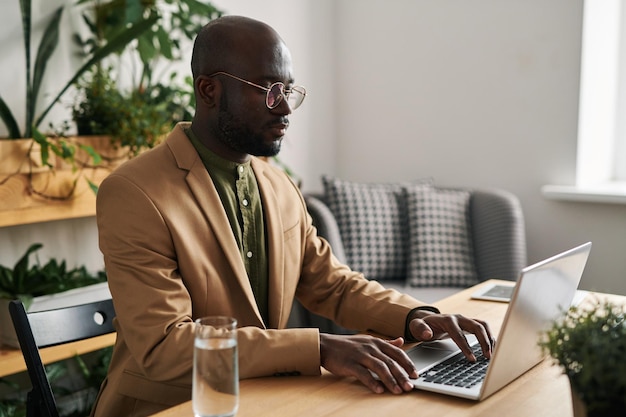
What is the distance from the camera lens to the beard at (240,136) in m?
1.62

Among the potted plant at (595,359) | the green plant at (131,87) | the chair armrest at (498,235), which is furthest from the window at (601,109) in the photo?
the potted plant at (595,359)

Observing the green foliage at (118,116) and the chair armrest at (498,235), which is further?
the chair armrest at (498,235)

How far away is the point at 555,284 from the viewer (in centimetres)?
122

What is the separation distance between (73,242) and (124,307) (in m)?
1.69

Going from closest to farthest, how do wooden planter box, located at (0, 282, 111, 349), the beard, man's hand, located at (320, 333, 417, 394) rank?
man's hand, located at (320, 333, 417, 394)
the beard
wooden planter box, located at (0, 282, 111, 349)

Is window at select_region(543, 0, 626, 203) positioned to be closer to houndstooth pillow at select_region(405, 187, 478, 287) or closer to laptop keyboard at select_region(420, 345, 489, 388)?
houndstooth pillow at select_region(405, 187, 478, 287)

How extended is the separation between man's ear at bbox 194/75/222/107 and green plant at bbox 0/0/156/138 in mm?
984

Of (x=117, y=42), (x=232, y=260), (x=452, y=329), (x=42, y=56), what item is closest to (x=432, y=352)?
(x=452, y=329)

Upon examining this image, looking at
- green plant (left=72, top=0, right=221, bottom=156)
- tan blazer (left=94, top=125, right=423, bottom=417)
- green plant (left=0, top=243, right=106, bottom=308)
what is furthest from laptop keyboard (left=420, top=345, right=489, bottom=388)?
green plant (left=72, top=0, right=221, bottom=156)

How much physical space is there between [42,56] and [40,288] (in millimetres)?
809

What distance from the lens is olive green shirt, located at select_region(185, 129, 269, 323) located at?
165 cm

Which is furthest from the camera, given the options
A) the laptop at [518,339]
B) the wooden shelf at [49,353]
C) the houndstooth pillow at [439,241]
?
the houndstooth pillow at [439,241]

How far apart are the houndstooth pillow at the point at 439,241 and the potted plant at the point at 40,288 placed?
4.35ft

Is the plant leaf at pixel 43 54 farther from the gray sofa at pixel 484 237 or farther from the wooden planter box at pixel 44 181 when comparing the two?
the gray sofa at pixel 484 237
